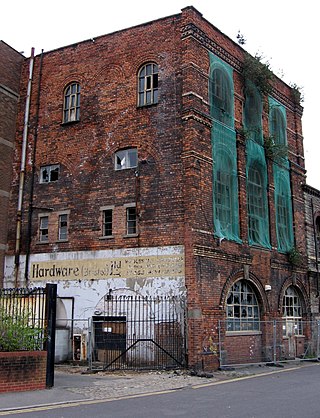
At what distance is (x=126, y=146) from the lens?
2070 centimetres

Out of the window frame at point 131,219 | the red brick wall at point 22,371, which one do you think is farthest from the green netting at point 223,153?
the red brick wall at point 22,371

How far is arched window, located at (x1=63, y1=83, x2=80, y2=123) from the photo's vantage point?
22656 millimetres

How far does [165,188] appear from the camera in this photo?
765 inches

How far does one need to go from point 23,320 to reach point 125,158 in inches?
350

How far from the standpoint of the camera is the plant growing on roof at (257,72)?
23.2m

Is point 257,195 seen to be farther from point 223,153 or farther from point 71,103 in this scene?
point 71,103

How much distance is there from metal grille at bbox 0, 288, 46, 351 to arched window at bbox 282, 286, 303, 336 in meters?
12.8

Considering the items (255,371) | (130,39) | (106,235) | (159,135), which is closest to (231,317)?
(255,371)

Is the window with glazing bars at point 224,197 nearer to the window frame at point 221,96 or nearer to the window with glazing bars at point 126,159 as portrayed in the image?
the window frame at point 221,96

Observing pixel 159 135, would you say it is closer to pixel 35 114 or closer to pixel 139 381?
pixel 35 114

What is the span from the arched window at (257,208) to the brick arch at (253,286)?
5.39ft

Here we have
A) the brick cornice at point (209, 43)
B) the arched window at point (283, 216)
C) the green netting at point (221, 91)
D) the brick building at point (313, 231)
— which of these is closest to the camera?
the brick cornice at point (209, 43)

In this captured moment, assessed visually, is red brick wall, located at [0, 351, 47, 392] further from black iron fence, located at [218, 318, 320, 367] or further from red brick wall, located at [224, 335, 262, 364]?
red brick wall, located at [224, 335, 262, 364]

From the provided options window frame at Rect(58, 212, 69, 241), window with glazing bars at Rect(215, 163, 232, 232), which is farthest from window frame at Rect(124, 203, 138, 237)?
window with glazing bars at Rect(215, 163, 232, 232)
